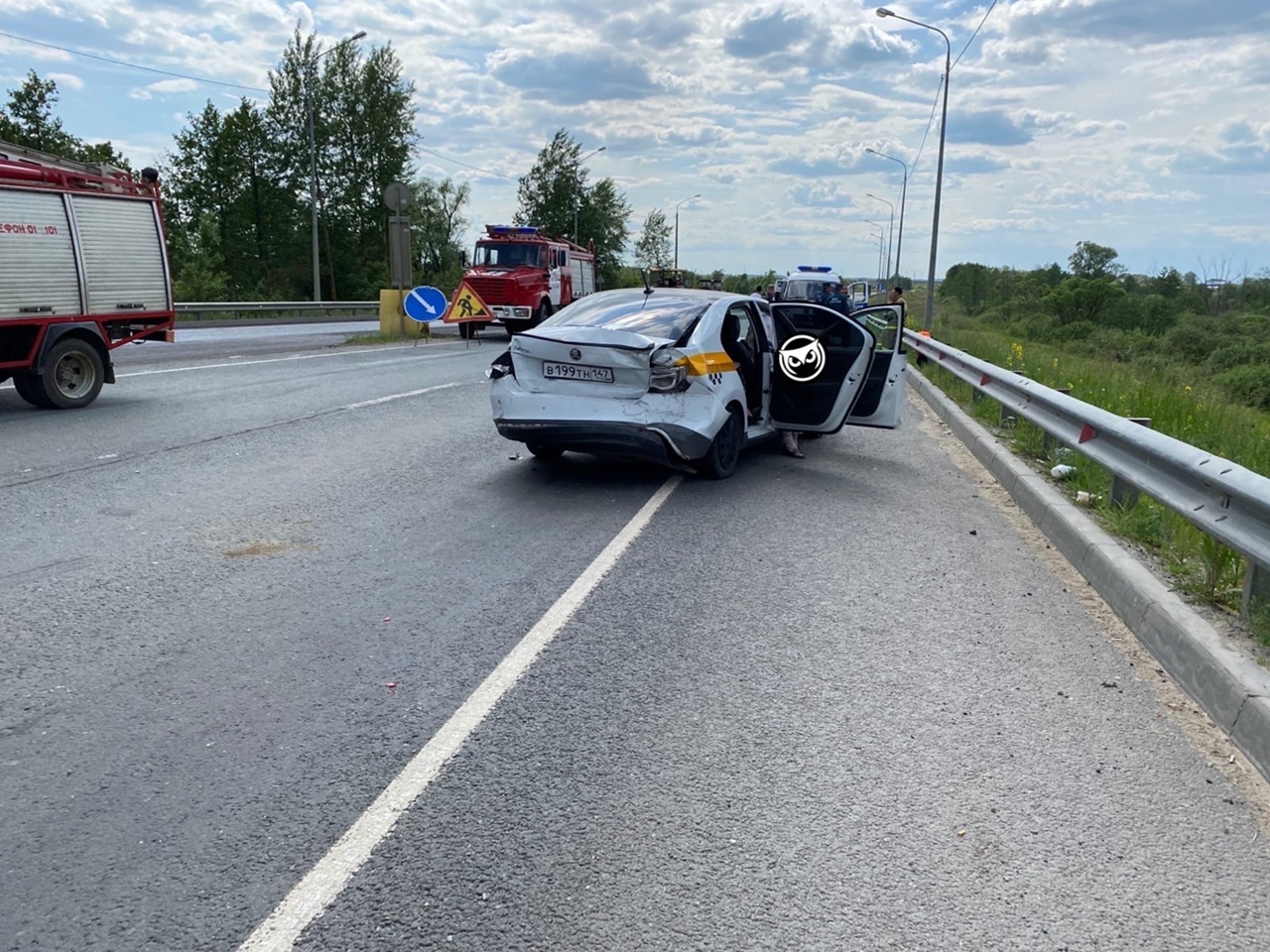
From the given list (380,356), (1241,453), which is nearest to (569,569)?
(1241,453)

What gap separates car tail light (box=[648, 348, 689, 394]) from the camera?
7781 millimetres

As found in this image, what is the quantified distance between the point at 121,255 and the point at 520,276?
15.6m

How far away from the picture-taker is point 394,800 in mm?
3254

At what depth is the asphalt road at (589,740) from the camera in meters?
2.75

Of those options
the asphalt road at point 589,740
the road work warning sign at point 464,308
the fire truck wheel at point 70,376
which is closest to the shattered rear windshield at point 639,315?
the asphalt road at point 589,740

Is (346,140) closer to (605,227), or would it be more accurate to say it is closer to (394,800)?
(605,227)

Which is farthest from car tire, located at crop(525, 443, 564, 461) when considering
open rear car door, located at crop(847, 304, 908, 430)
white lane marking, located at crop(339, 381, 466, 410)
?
white lane marking, located at crop(339, 381, 466, 410)

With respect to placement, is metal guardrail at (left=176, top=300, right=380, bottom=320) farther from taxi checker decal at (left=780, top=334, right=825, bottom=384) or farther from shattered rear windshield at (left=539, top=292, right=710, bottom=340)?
taxi checker decal at (left=780, top=334, right=825, bottom=384)

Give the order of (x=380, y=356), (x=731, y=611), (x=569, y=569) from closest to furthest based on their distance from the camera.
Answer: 1. (x=731, y=611)
2. (x=569, y=569)
3. (x=380, y=356)

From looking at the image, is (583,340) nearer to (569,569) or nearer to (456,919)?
(569,569)

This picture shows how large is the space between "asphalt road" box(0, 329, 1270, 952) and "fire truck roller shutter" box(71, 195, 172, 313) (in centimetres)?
609

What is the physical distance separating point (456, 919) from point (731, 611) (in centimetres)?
281

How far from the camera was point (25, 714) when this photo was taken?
3811mm

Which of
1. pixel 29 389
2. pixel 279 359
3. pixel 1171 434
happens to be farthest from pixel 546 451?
pixel 279 359
